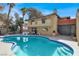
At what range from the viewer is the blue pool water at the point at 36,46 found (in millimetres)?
3951

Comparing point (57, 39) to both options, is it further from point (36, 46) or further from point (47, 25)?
point (36, 46)

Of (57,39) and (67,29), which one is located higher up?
(67,29)

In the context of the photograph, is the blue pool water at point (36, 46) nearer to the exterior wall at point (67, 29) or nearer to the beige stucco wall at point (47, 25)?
the beige stucco wall at point (47, 25)

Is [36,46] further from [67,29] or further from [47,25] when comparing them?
[67,29]

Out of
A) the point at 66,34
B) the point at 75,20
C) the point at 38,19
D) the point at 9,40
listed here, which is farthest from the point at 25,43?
the point at 75,20

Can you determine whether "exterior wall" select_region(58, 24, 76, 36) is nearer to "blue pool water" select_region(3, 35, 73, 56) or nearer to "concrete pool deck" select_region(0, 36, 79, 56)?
"concrete pool deck" select_region(0, 36, 79, 56)

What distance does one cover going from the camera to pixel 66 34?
13.1ft

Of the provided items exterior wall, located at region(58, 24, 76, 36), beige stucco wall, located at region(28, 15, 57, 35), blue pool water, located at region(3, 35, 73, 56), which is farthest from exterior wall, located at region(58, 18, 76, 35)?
blue pool water, located at region(3, 35, 73, 56)

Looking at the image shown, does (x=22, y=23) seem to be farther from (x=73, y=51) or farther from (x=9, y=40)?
(x=73, y=51)

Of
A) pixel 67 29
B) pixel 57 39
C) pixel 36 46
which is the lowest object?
pixel 36 46

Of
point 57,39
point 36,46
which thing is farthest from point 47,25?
point 36,46

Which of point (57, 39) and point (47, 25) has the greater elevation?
point (47, 25)

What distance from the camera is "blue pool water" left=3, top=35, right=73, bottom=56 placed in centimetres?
395

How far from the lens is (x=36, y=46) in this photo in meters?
3.99
